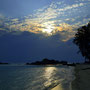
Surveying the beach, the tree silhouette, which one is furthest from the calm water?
the tree silhouette

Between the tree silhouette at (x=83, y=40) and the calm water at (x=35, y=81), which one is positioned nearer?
the calm water at (x=35, y=81)

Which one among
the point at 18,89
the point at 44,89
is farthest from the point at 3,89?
the point at 44,89

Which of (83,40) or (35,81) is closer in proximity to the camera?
(35,81)

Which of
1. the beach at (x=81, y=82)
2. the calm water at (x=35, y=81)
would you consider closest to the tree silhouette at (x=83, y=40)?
the calm water at (x=35, y=81)

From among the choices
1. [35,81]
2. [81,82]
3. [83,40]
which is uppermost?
[83,40]

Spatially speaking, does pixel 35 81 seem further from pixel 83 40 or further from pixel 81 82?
pixel 83 40

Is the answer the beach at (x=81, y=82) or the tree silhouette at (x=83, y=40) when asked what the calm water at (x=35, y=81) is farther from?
the tree silhouette at (x=83, y=40)

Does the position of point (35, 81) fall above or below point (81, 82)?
below

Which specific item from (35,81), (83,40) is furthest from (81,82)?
(83,40)

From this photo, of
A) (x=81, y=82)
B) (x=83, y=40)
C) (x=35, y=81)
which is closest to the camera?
(x=81, y=82)

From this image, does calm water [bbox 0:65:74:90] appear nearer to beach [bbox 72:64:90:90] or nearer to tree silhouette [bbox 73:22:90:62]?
beach [bbox 72:64:90:90]

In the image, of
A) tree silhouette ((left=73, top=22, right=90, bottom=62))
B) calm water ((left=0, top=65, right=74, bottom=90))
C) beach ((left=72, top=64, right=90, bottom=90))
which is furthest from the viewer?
tree silhouette ((left=73, top=22, right=90, bottom=62))

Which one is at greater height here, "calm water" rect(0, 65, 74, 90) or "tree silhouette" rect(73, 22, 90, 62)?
"tree silhouette" rect(73, 22, 90, 62)

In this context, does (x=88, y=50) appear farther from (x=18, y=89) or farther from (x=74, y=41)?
(x=18, y=89)
